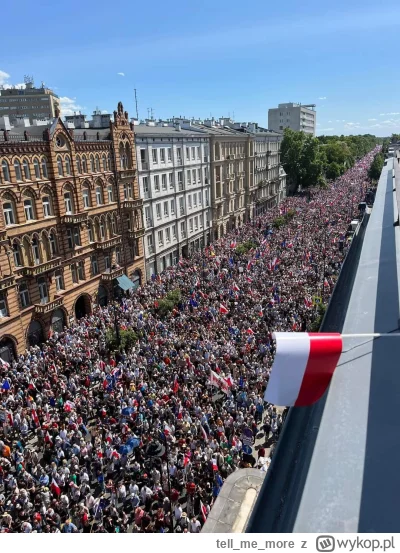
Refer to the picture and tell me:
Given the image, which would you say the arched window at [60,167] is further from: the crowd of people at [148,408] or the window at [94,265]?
the crowd of people at [148,408]

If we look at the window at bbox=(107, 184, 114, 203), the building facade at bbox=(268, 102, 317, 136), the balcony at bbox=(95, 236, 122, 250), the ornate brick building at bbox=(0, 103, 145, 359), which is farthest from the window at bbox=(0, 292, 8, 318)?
the building facade at bbox=(268, 102, 317, 136)

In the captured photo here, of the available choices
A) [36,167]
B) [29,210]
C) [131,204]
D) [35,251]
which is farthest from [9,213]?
[131,204]

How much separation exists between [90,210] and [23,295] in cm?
900

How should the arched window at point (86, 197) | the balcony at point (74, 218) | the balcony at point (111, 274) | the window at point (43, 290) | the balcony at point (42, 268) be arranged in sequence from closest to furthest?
the balcony at point (42, 268) → the window at point (43, 290) → the balcony at point (74, 218) → the arched window at point (86, 197) → the balcony at point (111, 274)

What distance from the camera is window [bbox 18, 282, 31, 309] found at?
28.1m

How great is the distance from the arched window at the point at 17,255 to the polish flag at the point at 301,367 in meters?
25.5

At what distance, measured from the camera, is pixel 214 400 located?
68.8ft

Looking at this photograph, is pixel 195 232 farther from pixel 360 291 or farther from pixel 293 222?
pixel 360 291

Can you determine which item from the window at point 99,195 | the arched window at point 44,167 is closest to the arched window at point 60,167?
the arched window at point 44,167

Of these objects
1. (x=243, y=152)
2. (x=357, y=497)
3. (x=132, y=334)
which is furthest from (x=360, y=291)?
(x=243, y=152)

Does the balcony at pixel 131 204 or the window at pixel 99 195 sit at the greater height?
the window at pixel 99 195

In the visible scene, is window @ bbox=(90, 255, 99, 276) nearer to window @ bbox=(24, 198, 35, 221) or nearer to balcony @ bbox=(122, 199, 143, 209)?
balcony @ bbox=(122, 199, 143, 209)

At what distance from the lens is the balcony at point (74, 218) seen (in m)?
30.9

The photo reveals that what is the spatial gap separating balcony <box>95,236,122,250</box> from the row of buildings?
0.08 metres
